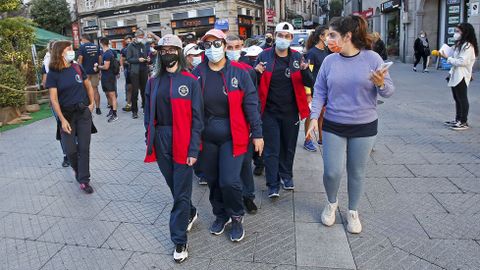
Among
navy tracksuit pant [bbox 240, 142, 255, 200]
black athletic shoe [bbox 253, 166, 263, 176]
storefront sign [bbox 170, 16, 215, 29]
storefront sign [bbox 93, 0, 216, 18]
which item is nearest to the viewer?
navy tracksuit pant [bbox 240, 142, 255, 200]

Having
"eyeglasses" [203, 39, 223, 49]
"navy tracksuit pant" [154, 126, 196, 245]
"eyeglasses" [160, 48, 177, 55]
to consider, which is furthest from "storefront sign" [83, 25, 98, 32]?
"navy tracksuit pant" [154, 126, 196, 245]

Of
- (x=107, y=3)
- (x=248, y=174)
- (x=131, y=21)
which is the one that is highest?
(x=107, y=3)

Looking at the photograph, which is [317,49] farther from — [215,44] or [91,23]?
[91,23]

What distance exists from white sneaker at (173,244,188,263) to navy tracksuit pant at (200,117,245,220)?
1.76 feet

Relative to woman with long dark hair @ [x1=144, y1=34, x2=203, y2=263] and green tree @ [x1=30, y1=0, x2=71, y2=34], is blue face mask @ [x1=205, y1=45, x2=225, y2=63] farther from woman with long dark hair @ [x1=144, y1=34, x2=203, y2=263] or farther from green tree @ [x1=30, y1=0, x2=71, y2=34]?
green tree @ [x1=30, y1=0, x2=71, y2=34]

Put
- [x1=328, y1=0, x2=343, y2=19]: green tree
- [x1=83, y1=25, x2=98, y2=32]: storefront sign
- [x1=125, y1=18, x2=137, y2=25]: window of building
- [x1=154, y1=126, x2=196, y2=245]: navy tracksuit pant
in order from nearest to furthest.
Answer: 1. [x1=154, y1=126, x2=196, y2=245]: navy tracksuit pant
2. [x1=125, y1=18, x2=137, y2=25]: window of building
3. [x1=83, y1=25, x2=98, y2=32]: storefront sign
4. [x1=328, y1=0, x2=343, y2=19]: green tree

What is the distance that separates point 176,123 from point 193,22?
30.0 metres

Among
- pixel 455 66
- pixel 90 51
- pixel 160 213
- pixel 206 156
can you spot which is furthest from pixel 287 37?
pixel 90 51

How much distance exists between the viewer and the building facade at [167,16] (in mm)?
30672

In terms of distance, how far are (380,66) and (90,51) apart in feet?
25.6

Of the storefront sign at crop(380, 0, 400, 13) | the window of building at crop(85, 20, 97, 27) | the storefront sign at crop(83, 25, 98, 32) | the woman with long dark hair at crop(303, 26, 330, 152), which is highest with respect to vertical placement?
the window of building at crop(85, 20, 97, 27)

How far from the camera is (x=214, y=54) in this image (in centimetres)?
326

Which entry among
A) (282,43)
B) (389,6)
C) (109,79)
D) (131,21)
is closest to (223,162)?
(282,43)

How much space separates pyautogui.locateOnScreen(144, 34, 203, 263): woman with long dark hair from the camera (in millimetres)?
3031
